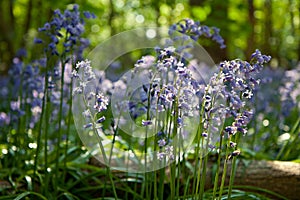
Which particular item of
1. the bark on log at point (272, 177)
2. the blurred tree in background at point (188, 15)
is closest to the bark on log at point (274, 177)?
the bark on log at point (272, 177)

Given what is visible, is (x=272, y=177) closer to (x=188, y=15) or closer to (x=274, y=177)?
(x=274, y=177)

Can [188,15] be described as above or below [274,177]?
above

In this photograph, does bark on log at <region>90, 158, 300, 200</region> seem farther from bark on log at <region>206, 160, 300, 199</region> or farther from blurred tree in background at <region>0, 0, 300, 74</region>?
blurred tree in background at <region>0, 0, 300, 74</region>

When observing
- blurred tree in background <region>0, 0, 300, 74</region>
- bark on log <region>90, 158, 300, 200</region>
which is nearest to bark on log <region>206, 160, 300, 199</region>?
bark on log <region>90, 158, 300, 200</region>

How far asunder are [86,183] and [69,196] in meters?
0.51

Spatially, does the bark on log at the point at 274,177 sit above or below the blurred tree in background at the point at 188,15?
below

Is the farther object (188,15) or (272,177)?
(188,15)

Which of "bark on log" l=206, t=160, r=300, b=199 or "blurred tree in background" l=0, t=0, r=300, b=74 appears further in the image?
"blurred tree in background" l=0, t=0, r=300, b=74

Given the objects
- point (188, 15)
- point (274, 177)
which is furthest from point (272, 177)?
point (188, 15)

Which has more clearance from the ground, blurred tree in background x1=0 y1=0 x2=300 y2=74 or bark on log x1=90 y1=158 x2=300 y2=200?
blurred tree in background x1=0 y1=0 x2=300 y2=74

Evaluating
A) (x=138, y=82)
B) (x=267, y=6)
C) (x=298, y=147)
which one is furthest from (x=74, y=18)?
(x=267, y=6)

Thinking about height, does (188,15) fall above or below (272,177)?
above

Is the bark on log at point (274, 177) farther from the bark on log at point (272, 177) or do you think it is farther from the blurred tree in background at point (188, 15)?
the blurred tree in background at point (188, 15)

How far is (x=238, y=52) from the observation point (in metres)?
21.2
